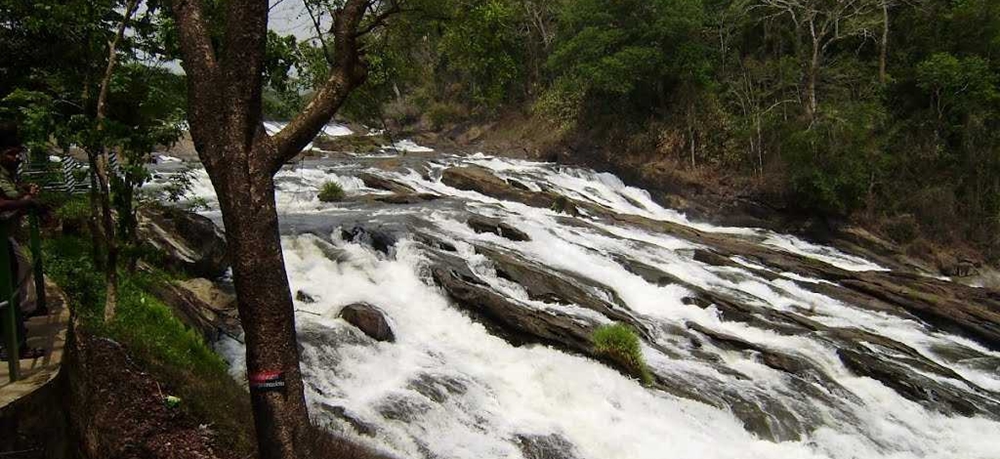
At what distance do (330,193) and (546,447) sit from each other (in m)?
12.2

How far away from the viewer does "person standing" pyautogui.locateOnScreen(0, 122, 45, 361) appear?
340 cm

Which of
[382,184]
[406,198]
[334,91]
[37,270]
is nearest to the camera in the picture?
[334,91]

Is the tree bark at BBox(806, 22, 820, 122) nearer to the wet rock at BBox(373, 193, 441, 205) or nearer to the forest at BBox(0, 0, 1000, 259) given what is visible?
the forest at BBox(0, 0, 1000, 259)

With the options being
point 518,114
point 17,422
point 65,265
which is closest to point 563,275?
point 65,265

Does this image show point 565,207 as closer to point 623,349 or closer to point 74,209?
point 623,349

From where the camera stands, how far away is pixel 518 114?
38.6 m

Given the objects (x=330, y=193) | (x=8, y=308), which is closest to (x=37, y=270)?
(x=8, y=308)

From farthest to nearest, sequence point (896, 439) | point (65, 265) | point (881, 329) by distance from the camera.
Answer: point (881, 329), point (896, 439), point (65, 265)

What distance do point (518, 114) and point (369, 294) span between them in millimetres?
29375

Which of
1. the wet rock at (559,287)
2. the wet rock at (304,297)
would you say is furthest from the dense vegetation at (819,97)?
the wet rock at (304,297)

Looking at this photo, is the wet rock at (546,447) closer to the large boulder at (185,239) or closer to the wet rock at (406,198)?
the large boulder at (185,239)

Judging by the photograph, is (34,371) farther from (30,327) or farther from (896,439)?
(896,439)

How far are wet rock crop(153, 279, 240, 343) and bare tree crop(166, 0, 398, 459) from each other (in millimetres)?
4519

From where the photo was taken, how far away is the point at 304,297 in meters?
9.98
